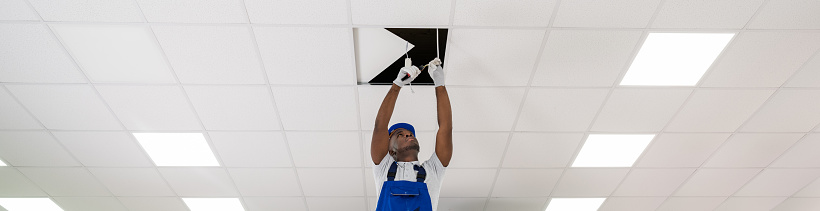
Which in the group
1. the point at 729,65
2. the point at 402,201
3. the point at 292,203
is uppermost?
the point at 292,203

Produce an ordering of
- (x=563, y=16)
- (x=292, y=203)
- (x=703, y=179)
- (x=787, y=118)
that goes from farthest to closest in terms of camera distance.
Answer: (x=292, y=203) → (x=703, y=179) → (x=787, y=118) → (x=563, y=16)

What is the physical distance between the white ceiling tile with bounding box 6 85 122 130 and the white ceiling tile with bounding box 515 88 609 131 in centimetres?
290

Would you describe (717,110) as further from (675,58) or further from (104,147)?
(104,147)

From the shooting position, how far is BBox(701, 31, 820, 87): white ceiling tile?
8.57ft

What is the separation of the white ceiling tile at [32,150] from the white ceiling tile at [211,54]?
1.57 metres

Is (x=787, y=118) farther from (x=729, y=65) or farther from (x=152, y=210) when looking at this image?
(x=152, y=210)

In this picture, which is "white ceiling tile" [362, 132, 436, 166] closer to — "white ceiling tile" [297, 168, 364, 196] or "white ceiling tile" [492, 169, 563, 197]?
"white ceiling tile" [297, 168, 364, 196]

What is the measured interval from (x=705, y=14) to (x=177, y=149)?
3716 mm

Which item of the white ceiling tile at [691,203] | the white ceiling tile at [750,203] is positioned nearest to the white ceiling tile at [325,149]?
the white ceiling tile at [691,203]

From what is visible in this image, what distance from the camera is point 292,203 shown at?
176 inches

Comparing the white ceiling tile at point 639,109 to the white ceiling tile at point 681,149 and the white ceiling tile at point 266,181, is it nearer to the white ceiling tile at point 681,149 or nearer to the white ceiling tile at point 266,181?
the white ceiling tile at point 681,149

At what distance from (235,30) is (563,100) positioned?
2120 mm

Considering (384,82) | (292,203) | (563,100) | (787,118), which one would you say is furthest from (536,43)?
(292,203)

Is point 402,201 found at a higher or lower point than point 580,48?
lower
